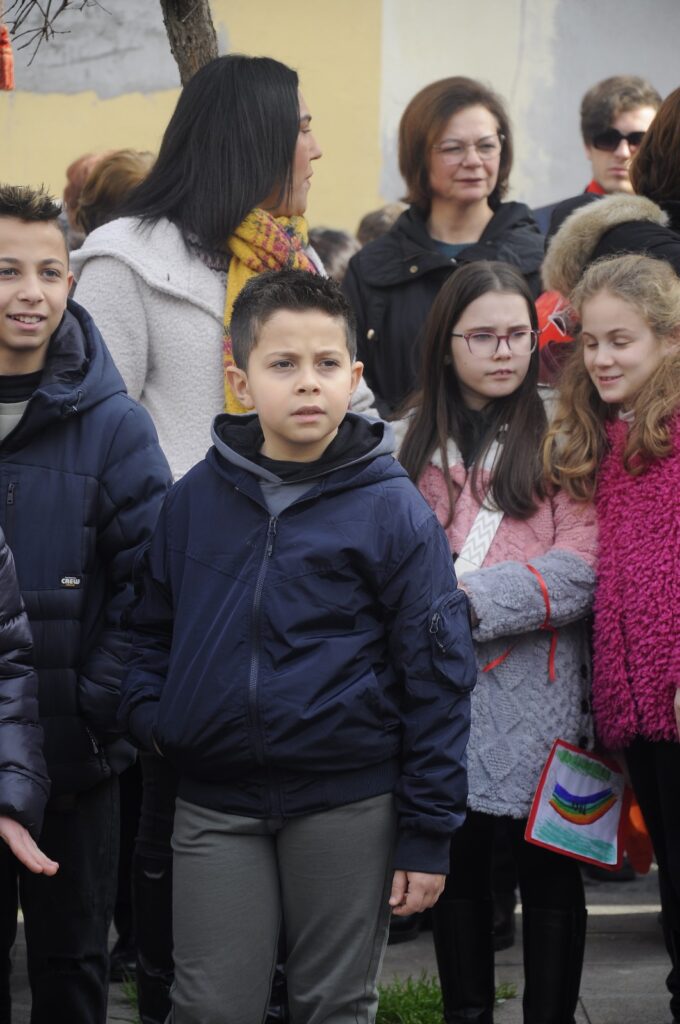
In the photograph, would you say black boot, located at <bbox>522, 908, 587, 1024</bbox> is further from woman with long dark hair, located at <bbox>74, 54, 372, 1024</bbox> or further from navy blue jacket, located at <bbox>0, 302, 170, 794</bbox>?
woman with long dark hair, located at <bbox>74, 54, 372, 1024</bbox>

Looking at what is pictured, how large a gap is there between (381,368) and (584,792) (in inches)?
70.3

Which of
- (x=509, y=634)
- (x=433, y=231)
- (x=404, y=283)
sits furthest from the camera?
(x=433, y=231)

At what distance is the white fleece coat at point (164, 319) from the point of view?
12.7 ft

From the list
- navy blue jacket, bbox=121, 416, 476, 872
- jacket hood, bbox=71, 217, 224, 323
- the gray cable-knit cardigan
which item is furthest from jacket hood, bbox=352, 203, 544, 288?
navy blue jacket, bbox=121, 416, 476, 872

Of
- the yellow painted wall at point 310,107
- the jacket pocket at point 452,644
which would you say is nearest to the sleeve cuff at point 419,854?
the jacket pocket at point 452,644

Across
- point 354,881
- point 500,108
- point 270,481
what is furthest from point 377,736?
point 500,108

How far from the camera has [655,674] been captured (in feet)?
11.4

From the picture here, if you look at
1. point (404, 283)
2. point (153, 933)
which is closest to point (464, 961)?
point (153, 933)

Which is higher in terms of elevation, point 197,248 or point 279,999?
point 197,248

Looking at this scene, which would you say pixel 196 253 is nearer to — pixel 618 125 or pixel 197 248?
pixel 197 248

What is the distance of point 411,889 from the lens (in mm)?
2934

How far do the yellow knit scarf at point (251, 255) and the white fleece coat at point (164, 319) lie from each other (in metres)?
0.04

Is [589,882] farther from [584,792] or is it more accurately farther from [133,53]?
[133,53]

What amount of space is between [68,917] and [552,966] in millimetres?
1101
